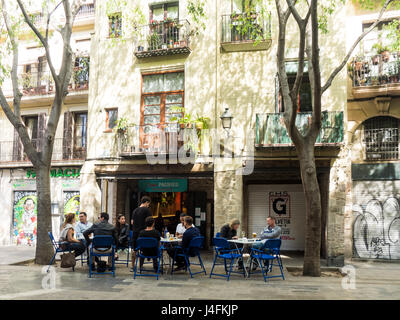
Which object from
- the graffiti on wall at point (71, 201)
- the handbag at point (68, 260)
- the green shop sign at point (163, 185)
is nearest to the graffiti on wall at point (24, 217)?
the graffiti on wall at point (71, 201)

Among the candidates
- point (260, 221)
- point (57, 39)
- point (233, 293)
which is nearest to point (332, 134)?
point (260, 221)

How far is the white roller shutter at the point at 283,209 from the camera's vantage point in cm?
1436

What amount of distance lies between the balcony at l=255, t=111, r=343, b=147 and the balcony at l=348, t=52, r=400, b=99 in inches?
69.5

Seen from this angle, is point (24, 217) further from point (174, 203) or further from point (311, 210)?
point (311, 210)

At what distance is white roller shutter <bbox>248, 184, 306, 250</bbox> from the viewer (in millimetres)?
14359

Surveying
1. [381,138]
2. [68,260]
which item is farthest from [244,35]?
[68,260]

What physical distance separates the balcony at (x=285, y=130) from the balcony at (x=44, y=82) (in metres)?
7.91

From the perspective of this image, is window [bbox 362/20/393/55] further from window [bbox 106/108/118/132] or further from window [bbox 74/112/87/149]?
window [bbox 74/112/87/149]

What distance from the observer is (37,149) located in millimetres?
17594

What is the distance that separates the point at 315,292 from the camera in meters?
7.64

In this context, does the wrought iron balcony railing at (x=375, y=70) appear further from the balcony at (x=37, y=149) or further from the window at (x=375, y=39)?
the balcony at (x=37, y=149)

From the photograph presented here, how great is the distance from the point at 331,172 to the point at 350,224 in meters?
2.18

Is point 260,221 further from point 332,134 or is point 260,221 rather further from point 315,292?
point 315,292

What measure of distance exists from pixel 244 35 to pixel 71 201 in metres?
9.86
